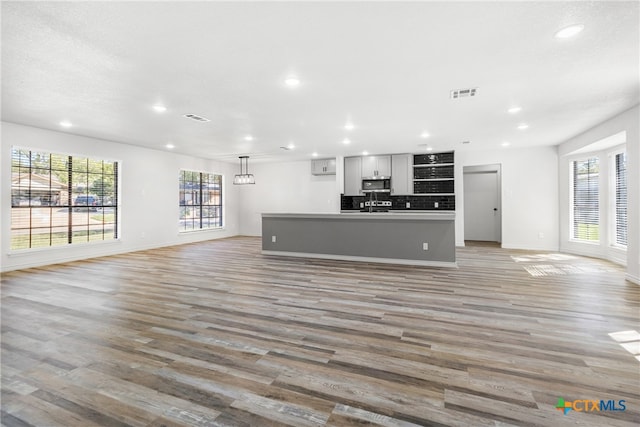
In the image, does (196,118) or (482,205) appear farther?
(482,205)

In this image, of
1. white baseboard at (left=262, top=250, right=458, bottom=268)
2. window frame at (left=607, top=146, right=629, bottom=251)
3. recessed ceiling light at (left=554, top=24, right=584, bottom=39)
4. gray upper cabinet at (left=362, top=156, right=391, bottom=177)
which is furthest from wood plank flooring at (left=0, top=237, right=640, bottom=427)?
gray upper cabinet at (left=362, top=156, right=391, bottom=177)

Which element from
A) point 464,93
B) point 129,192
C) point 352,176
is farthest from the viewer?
point 352,176

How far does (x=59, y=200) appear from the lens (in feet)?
20.4

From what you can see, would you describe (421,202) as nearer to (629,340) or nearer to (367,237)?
(367,237)

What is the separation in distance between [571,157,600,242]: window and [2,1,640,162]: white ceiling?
1897mm

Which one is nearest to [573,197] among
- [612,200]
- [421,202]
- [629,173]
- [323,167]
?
[612,200]

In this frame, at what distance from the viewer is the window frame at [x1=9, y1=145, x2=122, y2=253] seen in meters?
5.57

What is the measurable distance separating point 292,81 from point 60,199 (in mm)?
5798

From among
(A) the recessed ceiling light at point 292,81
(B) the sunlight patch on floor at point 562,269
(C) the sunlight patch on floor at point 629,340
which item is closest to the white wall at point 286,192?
(B) the sunlight patch on floor at point 562,269

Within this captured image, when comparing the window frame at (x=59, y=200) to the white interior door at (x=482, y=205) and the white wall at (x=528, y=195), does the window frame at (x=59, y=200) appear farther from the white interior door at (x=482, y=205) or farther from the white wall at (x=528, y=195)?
the white interior door at (x=482, y=205)

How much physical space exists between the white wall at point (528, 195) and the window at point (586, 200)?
0.44 meters

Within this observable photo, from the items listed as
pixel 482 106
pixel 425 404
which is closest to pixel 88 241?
pixel 425 404

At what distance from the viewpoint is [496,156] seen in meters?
8.01

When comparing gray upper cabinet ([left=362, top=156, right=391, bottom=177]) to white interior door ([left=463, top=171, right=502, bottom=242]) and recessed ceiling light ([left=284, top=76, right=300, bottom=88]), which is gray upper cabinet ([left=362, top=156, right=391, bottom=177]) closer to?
white interior door ([left=463, top=171, right=502, bottom=242])
